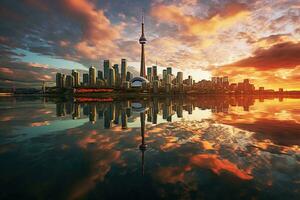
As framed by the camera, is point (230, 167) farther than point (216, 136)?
No

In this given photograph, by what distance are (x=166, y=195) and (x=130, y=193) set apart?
147 centimetres

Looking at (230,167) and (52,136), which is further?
(52,136)

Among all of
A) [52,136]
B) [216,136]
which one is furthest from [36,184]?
[216,136]

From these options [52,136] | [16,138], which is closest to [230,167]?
[52,136]

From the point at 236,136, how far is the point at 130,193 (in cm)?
1502

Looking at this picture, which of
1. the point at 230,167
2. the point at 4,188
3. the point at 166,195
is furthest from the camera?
the point at 230,167

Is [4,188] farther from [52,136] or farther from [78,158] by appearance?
[52,136]

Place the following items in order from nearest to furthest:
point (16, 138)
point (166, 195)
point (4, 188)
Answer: point (166, 195), point (4, 188), point (16, 138)

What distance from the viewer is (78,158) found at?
13289mm

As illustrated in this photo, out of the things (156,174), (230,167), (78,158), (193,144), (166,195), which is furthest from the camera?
(193,144)

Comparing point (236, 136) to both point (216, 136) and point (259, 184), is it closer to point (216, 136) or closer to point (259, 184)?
point (216, 136)

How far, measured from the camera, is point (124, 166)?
11781 mm

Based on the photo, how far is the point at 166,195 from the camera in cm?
827

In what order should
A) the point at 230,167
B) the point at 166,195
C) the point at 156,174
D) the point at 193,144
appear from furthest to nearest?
the point at 193,144 → the point at 230,167 → the point at 156,174 → the point at 166,195
